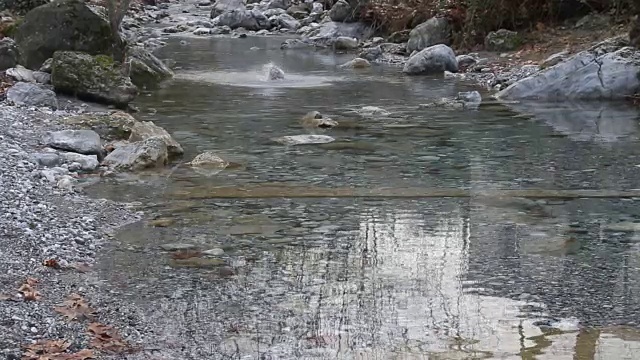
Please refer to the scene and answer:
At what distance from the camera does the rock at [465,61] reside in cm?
1497

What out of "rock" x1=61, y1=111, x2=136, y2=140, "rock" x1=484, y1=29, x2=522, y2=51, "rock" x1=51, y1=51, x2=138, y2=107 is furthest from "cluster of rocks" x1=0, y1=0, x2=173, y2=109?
"rock" x1=484, y1=29, x2=522, y2=51

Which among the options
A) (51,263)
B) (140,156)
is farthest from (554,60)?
(51,263)

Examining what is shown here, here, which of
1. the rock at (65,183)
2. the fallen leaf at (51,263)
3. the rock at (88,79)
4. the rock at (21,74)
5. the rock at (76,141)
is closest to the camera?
the fallen leaf at (51,263)

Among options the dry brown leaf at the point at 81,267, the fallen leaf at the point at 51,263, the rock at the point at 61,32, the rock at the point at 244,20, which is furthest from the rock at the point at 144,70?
the rock at the point at 244,20

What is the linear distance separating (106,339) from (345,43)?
15767 mm

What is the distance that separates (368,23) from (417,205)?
14.7 m

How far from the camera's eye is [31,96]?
993cm

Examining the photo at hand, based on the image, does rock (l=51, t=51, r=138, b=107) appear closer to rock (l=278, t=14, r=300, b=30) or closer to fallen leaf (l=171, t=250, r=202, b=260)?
fallen leaf (l=171, t=250, r=202, b=260)

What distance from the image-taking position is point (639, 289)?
4613mm

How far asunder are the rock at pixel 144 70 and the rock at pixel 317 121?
3.58 m

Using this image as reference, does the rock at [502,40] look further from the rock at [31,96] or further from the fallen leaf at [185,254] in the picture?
the fallen leaf at [185,254]

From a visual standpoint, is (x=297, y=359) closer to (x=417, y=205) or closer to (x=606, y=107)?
(x=417, y=205)

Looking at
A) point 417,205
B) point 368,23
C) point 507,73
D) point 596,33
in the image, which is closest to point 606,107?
point 507,73

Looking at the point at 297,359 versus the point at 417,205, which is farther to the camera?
the point at 417,205
